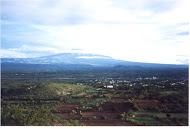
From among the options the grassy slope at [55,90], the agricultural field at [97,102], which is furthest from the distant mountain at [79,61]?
the grassy slope at [55,90]

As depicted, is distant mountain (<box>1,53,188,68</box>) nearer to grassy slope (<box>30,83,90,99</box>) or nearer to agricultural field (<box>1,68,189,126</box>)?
agricultural field (<box>1,68,189,126</box>)

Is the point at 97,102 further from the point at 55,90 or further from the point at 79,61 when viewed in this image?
the point at 79,61

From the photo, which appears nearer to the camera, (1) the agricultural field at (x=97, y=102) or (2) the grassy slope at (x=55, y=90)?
(1) the agricultural field at (x=97, y=102)

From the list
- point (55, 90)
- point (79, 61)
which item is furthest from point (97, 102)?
point (79, 61)

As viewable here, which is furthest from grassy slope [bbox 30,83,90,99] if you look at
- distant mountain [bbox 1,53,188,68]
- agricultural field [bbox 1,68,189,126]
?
distant mountain [bbox 1,53,188,68]

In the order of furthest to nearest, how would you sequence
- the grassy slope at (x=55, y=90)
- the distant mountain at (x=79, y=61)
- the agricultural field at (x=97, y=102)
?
the distant mountain at (x=79, y=61)
the grassy slope at (x=55, y=90)
the agricultural field at (x=97, y=102)

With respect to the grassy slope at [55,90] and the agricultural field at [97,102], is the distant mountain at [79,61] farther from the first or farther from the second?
the grassy slope at [55,90]

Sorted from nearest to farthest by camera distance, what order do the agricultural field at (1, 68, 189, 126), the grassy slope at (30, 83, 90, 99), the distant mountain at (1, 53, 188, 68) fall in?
the agricultural field at (1, 68, 189, 126) < the grassy slope at (30, 83, 90, 99) < the distant mountain at (1, 53, 188, 68)

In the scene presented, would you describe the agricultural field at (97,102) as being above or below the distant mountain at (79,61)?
below
